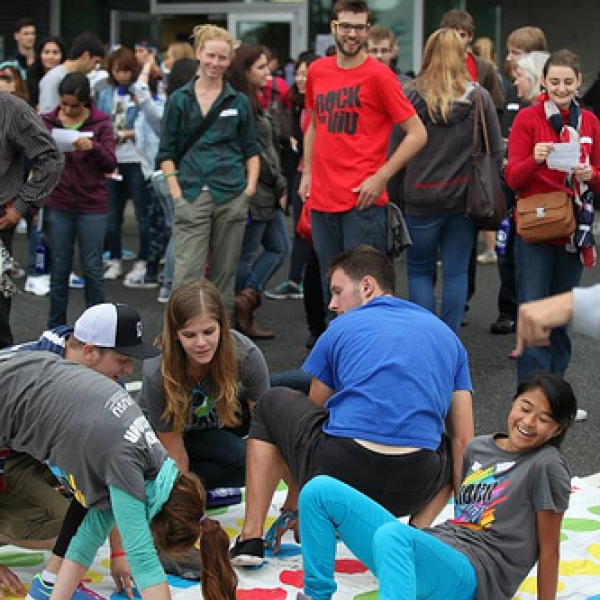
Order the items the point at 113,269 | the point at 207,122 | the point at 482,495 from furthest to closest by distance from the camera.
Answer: the point at 113,269 < the point at 207,122 < the point at 482,495

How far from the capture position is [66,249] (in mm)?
8180

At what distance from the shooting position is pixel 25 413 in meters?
4.05

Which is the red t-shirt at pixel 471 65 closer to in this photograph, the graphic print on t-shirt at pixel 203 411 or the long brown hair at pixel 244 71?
the long brown hair at pixel 244 71

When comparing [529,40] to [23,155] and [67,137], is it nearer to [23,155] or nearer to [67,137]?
[67,137]

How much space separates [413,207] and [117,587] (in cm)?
320

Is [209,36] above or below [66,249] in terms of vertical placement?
above

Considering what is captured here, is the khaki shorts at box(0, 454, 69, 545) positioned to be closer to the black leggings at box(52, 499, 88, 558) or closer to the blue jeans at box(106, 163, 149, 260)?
the black leggings at box(52, 499, 88, 558)

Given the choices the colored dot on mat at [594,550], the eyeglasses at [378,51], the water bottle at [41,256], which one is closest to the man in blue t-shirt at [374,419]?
the colored dot on mat at [594,550]

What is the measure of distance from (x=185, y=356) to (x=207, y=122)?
3.01 m

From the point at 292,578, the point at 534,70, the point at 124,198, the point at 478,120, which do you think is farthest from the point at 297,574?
the point at 124,198

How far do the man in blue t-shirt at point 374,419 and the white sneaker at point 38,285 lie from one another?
5.07 m

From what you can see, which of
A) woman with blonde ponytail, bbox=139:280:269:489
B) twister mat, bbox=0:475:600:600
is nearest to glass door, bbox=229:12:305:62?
woman with blonde ponytail, bbox=139:280:269:489

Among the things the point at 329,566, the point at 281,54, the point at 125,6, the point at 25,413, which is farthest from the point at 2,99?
the point at 125,6

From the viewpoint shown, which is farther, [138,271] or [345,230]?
[138,271]
